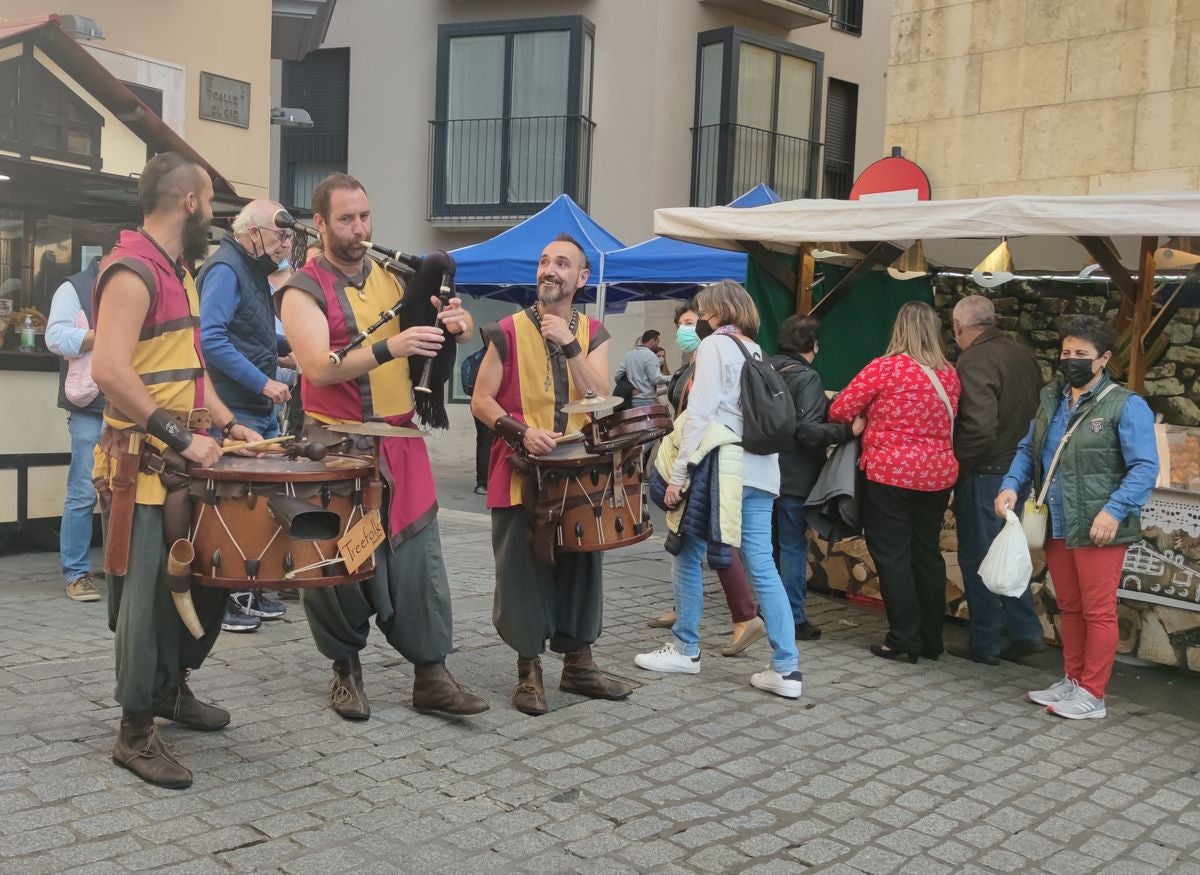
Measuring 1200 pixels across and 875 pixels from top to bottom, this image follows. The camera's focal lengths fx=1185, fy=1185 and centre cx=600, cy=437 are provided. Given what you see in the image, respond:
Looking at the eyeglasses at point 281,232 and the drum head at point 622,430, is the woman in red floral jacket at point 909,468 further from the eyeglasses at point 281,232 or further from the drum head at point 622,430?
the eyeglasses at point 281,232

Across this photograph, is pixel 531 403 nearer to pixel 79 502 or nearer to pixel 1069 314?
pixel 79 502

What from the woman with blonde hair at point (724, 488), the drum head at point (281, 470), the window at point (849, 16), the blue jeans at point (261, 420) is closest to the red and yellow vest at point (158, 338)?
the drum head at point (281, 470)

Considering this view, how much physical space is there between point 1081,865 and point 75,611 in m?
4.86

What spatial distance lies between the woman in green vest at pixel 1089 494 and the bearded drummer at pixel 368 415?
2655 mm

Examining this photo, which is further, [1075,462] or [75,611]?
[75,611]

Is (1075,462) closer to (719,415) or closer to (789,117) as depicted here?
(719,415)

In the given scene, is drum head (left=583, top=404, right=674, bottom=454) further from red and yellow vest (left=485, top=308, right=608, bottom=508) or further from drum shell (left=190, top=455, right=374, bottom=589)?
drum shell (left=190, top=455, right=374, bottom=589)

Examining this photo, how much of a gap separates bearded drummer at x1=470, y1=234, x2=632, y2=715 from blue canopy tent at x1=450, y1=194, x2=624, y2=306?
5915 mm

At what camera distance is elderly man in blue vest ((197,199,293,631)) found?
5.49 meters

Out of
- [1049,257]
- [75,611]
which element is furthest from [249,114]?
[1049,257]

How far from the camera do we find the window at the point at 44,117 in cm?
727

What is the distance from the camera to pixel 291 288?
4.19m

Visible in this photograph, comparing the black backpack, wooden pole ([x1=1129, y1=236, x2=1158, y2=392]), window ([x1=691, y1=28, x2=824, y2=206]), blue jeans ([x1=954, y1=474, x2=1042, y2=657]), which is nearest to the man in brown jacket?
blue jeans ([x1=954, y1=474, x2=1042, y2=657])

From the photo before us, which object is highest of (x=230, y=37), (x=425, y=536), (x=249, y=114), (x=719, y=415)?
(x=230, y=37)
